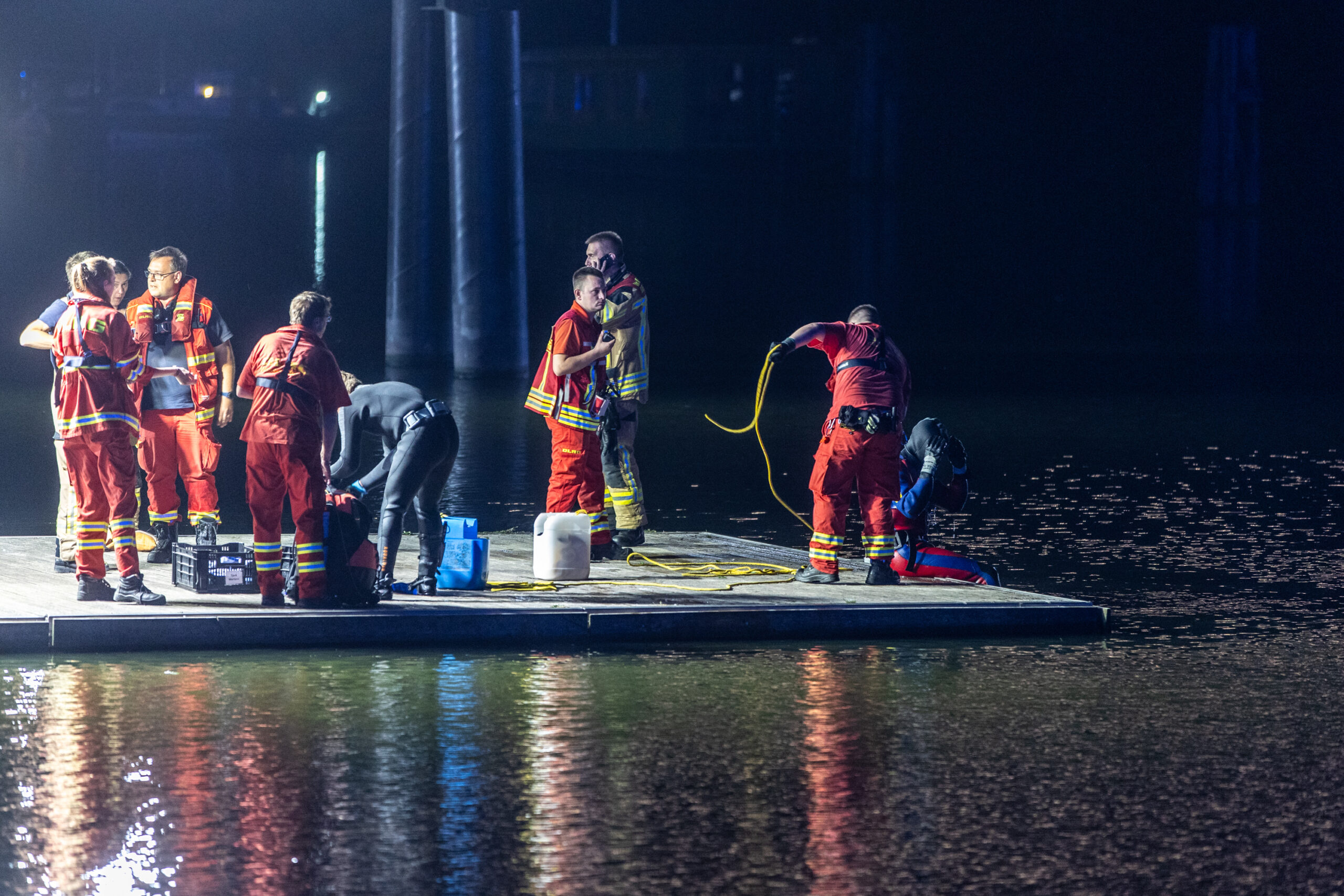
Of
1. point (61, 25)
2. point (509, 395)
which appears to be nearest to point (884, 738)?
point (509, 395)

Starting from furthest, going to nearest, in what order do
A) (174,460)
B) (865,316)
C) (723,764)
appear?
(174,460) → (865,316) → (723,764)

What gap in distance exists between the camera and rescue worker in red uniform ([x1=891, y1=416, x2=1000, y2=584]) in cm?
1177

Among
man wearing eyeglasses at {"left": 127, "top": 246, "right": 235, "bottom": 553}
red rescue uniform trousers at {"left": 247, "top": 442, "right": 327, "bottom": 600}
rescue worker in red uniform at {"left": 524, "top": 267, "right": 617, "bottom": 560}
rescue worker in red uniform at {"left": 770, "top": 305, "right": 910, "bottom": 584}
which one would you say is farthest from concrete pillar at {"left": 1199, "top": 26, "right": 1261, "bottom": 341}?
red rescue uniform trousers at {"left": 247, "top": 442, "right": 327, "bottom": 600}

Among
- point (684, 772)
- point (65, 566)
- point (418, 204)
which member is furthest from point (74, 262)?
point (418, 204)

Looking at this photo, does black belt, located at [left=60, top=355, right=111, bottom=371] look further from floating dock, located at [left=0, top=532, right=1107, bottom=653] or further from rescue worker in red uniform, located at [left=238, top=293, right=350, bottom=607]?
floating dock, located at [left=0, top=532, right=1107, bottom=653]

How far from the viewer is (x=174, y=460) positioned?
12086 millimetres

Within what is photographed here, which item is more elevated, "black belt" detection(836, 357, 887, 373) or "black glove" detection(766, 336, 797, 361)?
"black glove" detection(766, 336, 797, 361)

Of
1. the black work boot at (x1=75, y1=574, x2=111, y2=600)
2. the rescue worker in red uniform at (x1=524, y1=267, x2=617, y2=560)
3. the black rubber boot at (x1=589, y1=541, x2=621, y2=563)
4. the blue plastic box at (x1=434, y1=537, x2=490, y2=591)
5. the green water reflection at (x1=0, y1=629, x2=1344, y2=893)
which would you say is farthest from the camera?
the black rubber boot at (x1=589, y1=541, x2=621, y2=563)

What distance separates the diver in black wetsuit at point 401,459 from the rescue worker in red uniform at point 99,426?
1.02 meters

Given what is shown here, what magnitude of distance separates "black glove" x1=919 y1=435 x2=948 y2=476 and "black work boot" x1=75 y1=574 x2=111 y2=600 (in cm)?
→ 428

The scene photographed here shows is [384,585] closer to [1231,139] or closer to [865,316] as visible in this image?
[865,316]

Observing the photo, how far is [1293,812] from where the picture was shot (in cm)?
723

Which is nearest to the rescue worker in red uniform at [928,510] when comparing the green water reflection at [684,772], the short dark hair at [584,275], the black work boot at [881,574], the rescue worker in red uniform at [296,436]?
the black work boot at [881,574]

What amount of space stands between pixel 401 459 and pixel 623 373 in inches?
101
